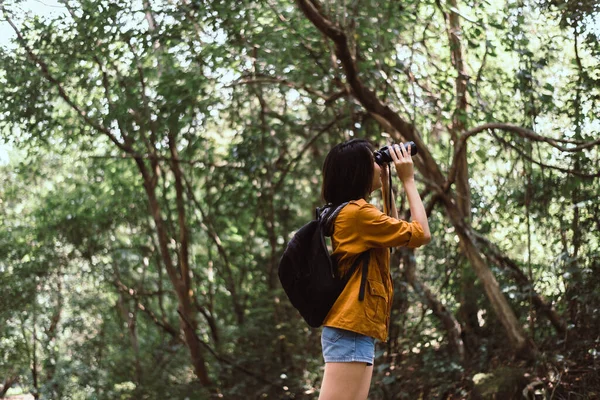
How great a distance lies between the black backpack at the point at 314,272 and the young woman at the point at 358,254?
26 millimetres

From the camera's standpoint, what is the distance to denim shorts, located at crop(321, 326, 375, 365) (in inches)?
118

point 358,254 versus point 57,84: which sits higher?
point 57,84

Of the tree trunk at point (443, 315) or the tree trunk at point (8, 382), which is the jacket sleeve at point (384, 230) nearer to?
the tree trunk at point (443, 315)

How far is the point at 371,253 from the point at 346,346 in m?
0.39

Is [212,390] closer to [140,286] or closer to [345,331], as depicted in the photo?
[140,286]

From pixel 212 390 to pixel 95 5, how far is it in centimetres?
439

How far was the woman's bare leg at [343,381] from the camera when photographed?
300 cm

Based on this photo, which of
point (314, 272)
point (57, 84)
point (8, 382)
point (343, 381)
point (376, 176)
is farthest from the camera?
point (8, 382)

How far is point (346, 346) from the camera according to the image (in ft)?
9.89

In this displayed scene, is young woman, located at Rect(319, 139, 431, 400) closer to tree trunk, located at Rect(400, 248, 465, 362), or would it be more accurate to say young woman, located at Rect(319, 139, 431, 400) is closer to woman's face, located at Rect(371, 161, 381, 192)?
woman's face, located at Rect(371, 161, 381, 192)

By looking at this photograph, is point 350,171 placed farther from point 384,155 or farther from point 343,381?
point 343,381

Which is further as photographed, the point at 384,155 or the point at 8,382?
the point at 8,382

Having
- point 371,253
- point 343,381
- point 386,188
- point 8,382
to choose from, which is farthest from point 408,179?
point 8,382

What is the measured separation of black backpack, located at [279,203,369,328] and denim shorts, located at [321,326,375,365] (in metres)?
0.10
